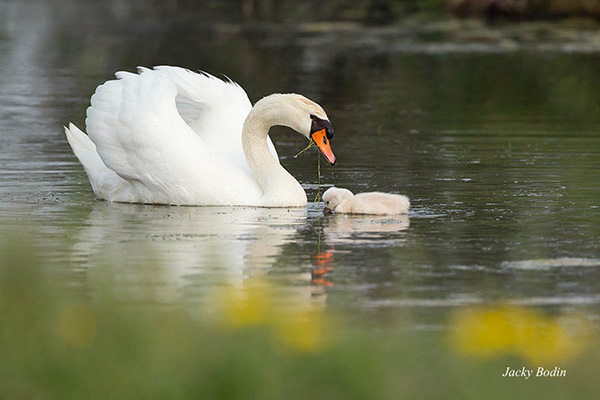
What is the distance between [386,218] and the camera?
1049 cm

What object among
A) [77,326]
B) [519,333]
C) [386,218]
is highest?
[77,326]

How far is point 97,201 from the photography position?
38.2 ft

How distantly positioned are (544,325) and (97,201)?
18.8 ft

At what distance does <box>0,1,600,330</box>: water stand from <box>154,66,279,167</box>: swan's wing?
107cm

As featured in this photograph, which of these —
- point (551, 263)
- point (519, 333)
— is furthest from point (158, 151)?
point (519, 333)

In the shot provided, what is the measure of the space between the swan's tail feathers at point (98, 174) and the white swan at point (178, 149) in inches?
0.5

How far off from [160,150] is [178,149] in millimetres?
152

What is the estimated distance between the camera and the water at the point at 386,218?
26.3ft

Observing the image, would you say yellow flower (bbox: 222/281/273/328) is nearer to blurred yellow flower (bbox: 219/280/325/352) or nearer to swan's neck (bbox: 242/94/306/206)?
blurred yellow flower (bbox: 219/280/325/352)

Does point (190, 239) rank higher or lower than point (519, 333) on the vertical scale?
lower

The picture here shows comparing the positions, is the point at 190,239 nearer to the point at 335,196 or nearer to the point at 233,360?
the point at 335,196

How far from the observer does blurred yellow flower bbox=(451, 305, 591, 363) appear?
638 cm

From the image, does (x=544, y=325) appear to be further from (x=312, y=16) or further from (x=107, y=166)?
(x=312, y=16)

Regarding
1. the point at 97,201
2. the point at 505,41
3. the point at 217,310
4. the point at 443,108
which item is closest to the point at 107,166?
the point at 97,201
